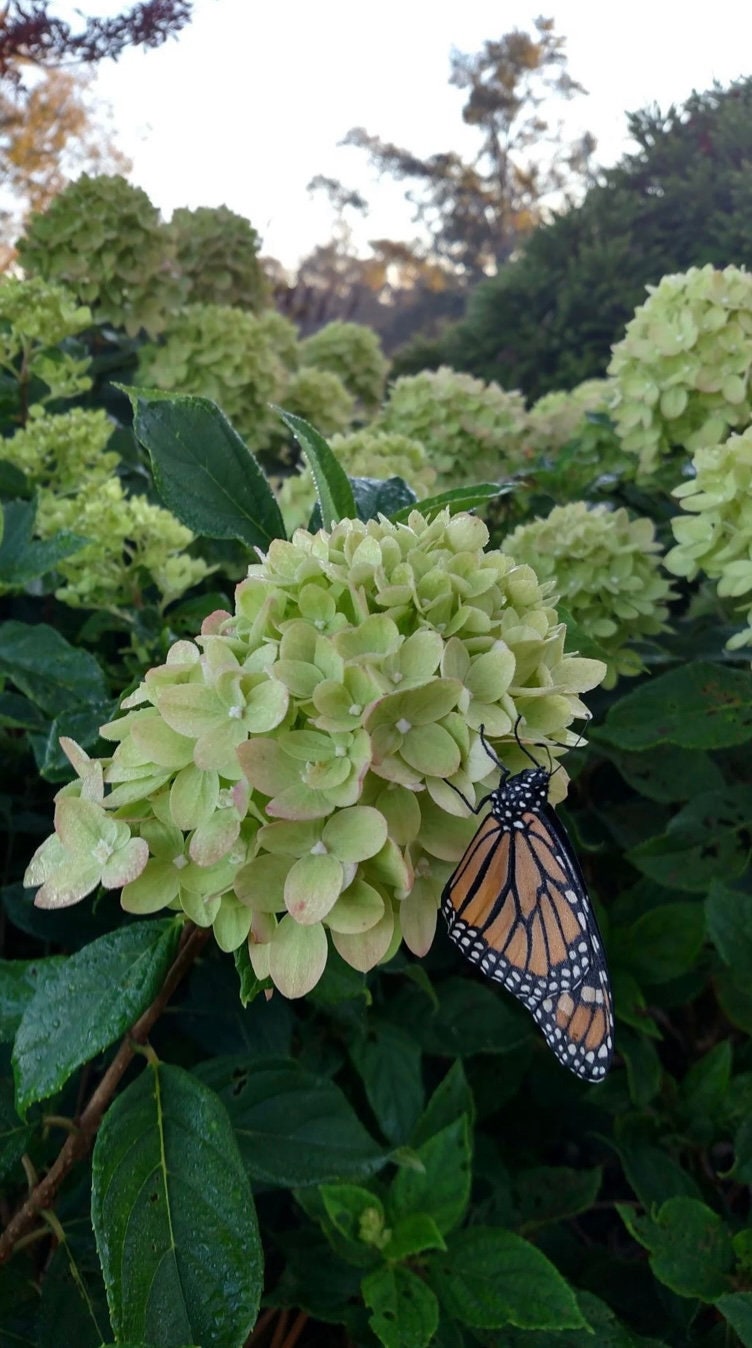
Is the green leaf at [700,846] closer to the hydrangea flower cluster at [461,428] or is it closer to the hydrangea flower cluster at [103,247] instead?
the hydrangea flower cluster at [461,428]

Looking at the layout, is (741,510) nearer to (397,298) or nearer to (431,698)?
(431,698)

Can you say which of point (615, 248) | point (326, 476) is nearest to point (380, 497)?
point (326, 476)

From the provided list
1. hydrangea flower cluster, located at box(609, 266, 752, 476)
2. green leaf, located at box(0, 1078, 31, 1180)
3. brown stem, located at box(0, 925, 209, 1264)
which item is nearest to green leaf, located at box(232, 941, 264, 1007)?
brown stem, located at box(0, 925, 209, 1264)

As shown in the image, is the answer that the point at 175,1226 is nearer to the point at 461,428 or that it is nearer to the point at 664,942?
the point at 664,942

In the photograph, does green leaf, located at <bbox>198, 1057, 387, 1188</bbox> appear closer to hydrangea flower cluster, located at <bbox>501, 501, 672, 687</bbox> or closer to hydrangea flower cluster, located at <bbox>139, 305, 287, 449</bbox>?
hydrangea flower cluster, located at <bbox>501, 501, 672, 687</bbox>

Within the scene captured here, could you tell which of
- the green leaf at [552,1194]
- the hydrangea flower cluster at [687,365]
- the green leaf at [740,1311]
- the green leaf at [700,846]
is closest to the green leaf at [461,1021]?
the green leaf at [552,1194]

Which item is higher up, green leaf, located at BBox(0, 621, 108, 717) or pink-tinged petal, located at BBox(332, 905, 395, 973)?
green leaf, located at BBox(0, 621, 108, 717)

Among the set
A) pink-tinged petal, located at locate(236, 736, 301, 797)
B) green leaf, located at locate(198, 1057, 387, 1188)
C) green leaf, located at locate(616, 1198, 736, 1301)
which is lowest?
green leaf, located at locate(616, 1198, 736, 1301)
